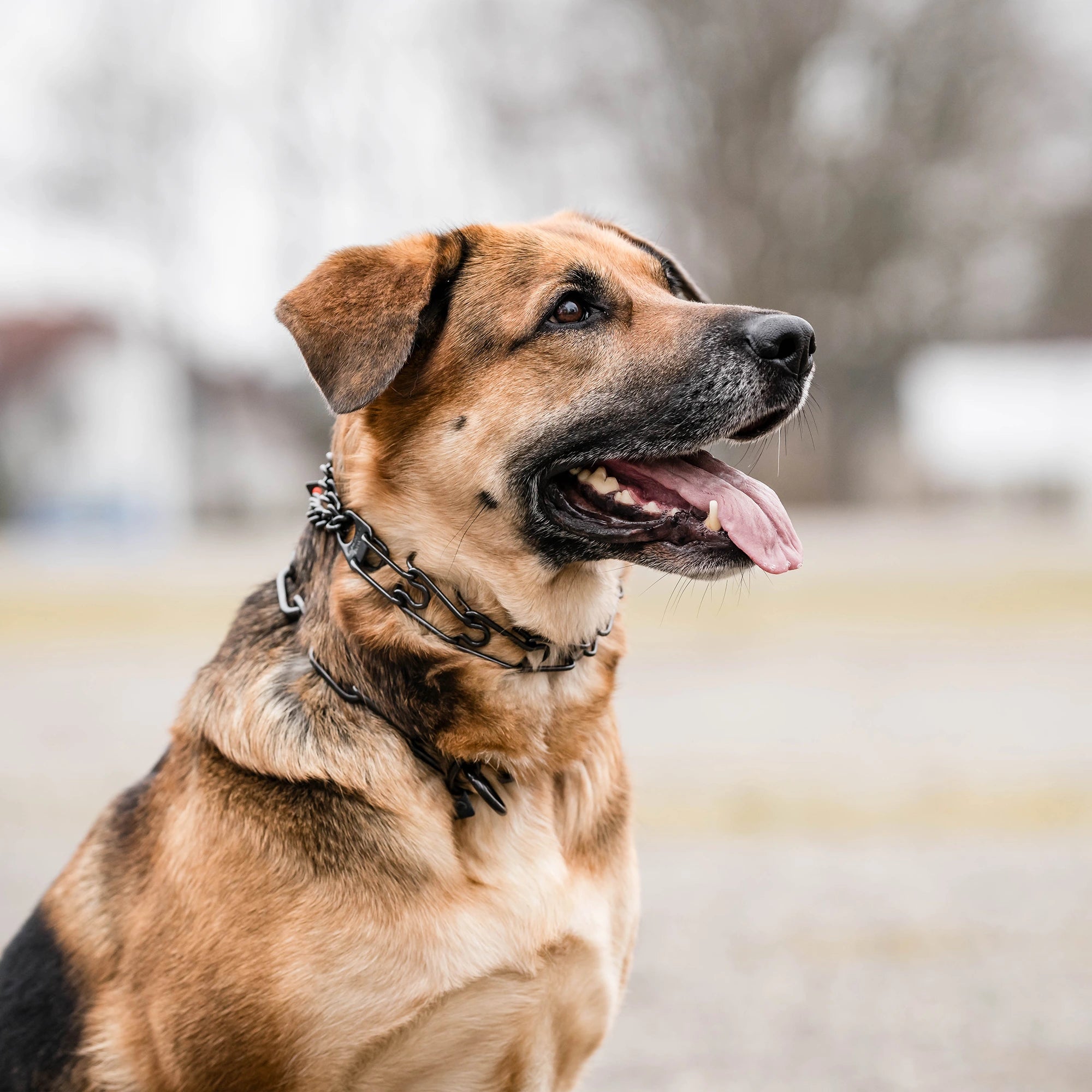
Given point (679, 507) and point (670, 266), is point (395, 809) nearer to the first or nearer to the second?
point (679, 507)

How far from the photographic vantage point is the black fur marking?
2.79 metres

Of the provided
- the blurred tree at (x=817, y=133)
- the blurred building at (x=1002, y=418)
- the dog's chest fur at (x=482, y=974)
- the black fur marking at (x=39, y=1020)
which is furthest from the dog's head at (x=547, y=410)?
the blurred building at (x=1002, y=418)

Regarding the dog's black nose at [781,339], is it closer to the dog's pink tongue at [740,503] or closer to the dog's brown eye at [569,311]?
the dog's pink tongue at [740,503]

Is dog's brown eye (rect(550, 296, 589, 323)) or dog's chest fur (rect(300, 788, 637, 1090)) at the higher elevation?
dog's brown eye (rect(550, 296, 589, 323))

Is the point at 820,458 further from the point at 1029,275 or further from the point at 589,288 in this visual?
the point at 589,288

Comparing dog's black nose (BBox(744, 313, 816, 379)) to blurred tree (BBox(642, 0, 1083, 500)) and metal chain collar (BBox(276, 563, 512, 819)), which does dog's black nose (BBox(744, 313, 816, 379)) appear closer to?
metal chain collar (BBox(276, 563, 512, 819))

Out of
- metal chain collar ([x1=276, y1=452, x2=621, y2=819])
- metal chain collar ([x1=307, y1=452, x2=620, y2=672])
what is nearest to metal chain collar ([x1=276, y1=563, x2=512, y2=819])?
metal chain collar ([x1=276, y1=452, x2=621, y2=819])

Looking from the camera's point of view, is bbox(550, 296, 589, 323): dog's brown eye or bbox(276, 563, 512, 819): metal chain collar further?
bbox(550, 296, 589, 323): dog's brown eye

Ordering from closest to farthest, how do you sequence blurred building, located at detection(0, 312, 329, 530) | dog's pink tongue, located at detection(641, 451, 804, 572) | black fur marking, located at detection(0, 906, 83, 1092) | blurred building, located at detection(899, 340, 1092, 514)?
1. black fur marking, located at detection(0, 906, 83, 1092)
2. dog's pink tongue, located at detection(641, 451, 804, 572)
3. blurred building, located at detection(899, 340, 1092, 514)
4. blurred building, located at detection(0, 312, 329, 530)

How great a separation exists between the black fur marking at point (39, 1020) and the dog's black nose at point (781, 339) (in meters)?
2.16

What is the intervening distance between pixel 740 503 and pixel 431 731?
904 mm

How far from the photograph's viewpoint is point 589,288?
3.17 metres

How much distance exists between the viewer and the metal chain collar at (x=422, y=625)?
282cm

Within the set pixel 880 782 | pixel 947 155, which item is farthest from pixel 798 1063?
pixel 947 155
